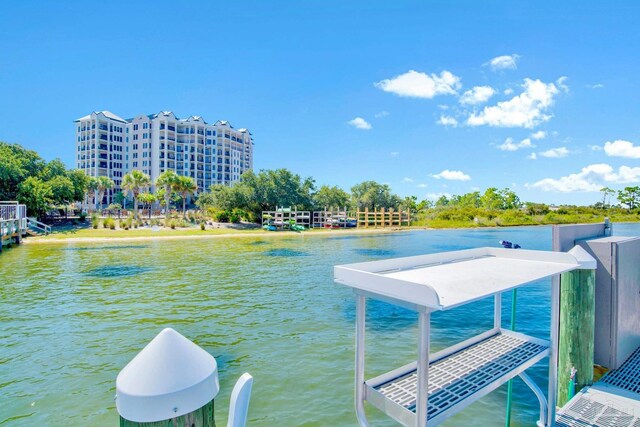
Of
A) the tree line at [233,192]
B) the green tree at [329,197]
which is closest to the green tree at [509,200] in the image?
the tree line at [233,192]

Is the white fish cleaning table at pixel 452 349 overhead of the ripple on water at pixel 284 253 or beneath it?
overhead

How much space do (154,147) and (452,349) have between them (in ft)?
278

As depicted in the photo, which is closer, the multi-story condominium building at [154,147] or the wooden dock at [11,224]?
the wooden dock at [11,224]

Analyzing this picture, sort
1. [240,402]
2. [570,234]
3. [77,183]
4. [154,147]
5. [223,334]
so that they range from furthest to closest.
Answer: [154,147] → [77,183] → [223,334] → [570,234] → [240,402]

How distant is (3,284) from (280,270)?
34.9 ft

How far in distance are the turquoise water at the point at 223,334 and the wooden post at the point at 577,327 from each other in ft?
4.74

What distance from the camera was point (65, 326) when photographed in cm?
884

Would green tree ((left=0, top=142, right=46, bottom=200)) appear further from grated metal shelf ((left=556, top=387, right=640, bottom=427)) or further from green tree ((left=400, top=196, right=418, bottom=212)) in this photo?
green tree ((left=400, top=196, right=418, bottom=212))

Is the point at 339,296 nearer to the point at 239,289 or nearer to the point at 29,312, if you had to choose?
the point at 239,289

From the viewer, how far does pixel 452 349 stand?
138 inches

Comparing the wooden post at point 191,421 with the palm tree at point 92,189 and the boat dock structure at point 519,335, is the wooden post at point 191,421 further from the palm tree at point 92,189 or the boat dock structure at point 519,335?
the palm tree at point 92,189

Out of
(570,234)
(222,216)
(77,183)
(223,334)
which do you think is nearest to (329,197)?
(222,216)

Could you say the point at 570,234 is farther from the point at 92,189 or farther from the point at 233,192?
the point at 92,189

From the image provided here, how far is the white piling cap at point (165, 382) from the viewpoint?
1281 millimetres
